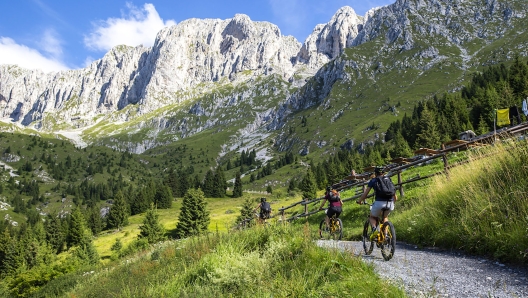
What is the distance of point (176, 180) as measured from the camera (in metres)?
162

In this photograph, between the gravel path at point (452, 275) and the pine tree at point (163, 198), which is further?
the pine tree at point (163, 198)

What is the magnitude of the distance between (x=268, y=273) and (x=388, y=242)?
3801 mm

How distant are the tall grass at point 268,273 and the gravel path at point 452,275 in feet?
2.18

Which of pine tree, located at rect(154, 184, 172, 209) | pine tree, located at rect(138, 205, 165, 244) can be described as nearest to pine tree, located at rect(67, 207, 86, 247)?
pine tree, located at rect(154, 184, 172, 209)

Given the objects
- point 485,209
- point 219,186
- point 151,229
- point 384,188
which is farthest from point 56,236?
point 485,209

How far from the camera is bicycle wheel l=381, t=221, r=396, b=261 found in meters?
8.44

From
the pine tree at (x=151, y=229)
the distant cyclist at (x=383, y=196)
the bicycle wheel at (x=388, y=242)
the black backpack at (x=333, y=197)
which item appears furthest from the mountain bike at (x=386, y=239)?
the pine tree at (x=151, y=229)

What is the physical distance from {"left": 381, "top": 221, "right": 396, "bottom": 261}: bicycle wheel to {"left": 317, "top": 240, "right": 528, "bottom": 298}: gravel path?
7.6 inches

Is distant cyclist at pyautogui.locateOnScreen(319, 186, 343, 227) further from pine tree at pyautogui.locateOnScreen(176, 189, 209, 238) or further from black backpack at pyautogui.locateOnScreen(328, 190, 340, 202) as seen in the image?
pine tree at pyautogui.locateOnScreen(176, 189, 209, 238)

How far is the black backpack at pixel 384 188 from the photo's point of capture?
8.94m

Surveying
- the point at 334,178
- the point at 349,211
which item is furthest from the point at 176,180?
the point at 349,211

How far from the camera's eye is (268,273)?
688 centimetres

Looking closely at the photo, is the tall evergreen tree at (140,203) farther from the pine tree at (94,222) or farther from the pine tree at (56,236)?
the pine tree at (56,236)

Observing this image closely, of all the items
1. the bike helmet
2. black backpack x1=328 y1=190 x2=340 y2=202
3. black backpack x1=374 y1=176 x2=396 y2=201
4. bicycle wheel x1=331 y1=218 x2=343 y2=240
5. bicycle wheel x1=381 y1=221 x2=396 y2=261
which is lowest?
bicycle wheel x1=331 y1=218 x2=343 y2=240
